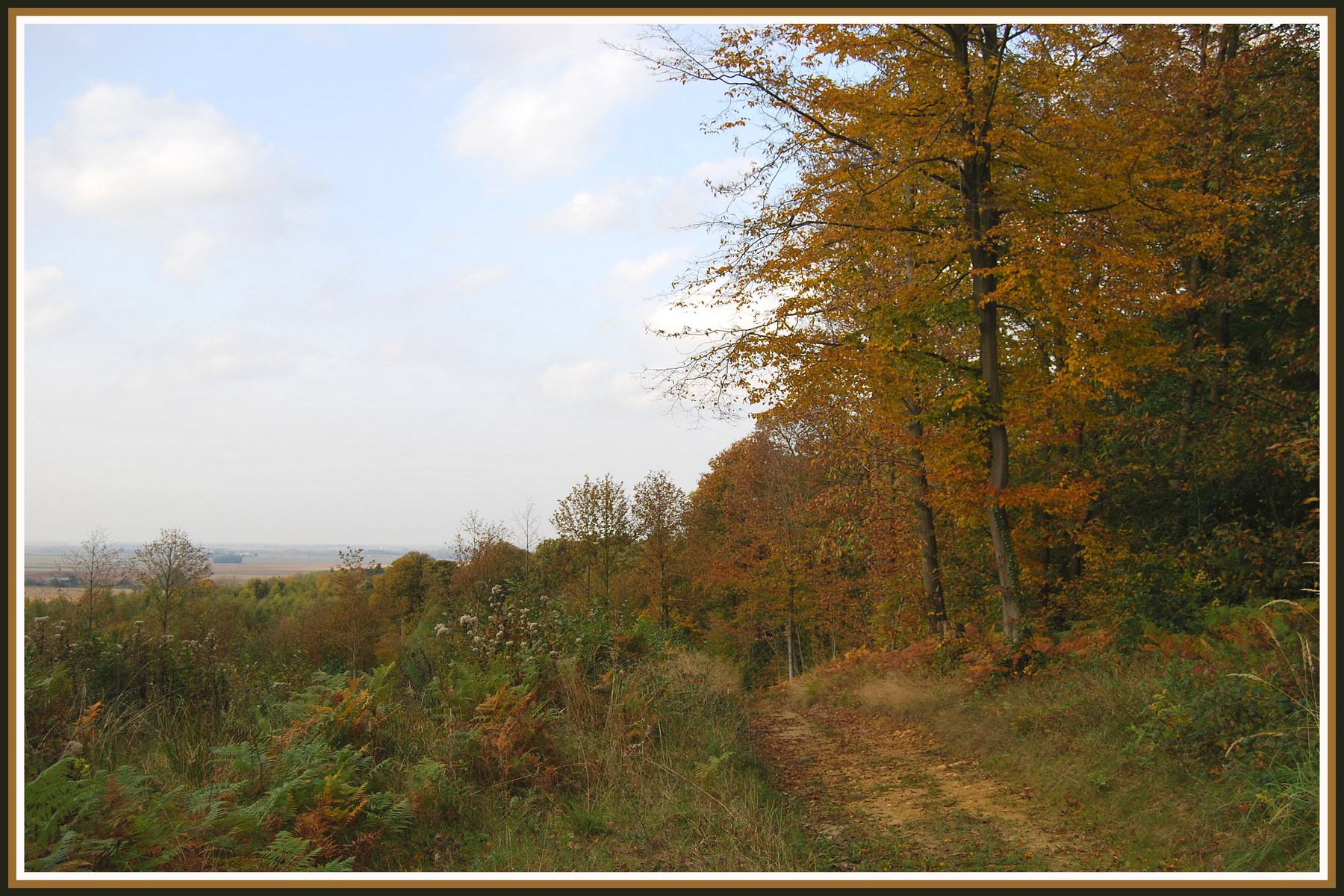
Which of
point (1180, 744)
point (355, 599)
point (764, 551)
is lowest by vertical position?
point (355, 599)

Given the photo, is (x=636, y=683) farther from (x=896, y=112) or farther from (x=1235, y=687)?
(x=896, y=112)

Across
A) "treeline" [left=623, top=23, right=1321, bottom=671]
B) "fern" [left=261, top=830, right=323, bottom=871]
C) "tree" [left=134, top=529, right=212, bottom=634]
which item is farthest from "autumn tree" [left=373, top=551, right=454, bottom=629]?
"fern" [left=261, top=830, right=323, bottom=871]

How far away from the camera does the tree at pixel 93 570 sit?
877 cm

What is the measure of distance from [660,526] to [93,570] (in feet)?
82.4

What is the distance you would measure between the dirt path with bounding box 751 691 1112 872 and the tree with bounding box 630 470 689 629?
2259cm

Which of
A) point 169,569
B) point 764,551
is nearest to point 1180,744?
point 169,569

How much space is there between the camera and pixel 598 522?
33.9 meters

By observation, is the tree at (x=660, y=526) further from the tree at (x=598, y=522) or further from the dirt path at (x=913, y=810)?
the dirt path at (x=913, y=810)

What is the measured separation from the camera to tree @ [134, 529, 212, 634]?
52.0 feet

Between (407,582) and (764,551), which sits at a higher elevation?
(764,551)

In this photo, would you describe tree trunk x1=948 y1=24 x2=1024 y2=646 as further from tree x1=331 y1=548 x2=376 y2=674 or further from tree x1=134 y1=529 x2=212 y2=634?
tree x1=331 y1=548 x2=376 y2=674

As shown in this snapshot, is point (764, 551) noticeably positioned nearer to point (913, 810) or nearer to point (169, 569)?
point (169, 569)

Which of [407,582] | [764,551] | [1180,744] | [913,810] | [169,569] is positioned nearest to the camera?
[1180,744]

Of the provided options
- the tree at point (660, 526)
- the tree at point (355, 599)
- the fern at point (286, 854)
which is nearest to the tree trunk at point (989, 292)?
the fern at point (286, 854)
